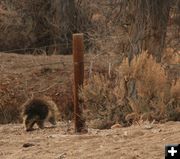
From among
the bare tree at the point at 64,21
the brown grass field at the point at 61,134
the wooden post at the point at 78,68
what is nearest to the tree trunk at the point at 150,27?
the brown grass field at the point at 61,134

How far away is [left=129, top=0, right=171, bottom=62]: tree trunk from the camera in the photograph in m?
14.0

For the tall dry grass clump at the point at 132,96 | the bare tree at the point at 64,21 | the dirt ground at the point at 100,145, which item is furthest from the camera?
the bare tree at the point at 64,21

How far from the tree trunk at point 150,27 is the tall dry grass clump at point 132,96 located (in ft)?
3.46

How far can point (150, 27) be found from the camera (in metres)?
14.0

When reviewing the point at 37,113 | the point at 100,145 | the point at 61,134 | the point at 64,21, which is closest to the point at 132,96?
the point at 37,113

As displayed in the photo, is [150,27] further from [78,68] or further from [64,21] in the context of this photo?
[64,21]

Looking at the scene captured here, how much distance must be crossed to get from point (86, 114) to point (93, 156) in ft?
13.0

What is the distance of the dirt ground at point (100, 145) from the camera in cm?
771

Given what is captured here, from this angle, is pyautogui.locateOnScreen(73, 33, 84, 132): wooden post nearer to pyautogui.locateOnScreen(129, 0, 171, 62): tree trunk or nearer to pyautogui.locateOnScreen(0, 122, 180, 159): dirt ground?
pyautogui.locateOnScreen(0, 122, 180, 159): dirt ground

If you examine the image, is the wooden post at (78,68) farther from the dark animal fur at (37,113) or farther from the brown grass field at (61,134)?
the dark animal fur at (37,113)

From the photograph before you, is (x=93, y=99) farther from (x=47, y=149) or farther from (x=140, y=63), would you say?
(x=47, y=149)

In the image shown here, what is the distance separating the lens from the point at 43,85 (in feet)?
59.6

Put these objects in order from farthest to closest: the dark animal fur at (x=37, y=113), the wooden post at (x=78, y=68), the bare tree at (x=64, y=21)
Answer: the bare tree at (x=64, y=21), the dark animal fur at (x=37, y=113), the wooden post at (x=78, y=68)

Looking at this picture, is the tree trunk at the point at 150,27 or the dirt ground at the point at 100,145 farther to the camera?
the tree trunk at the point at 150,27
